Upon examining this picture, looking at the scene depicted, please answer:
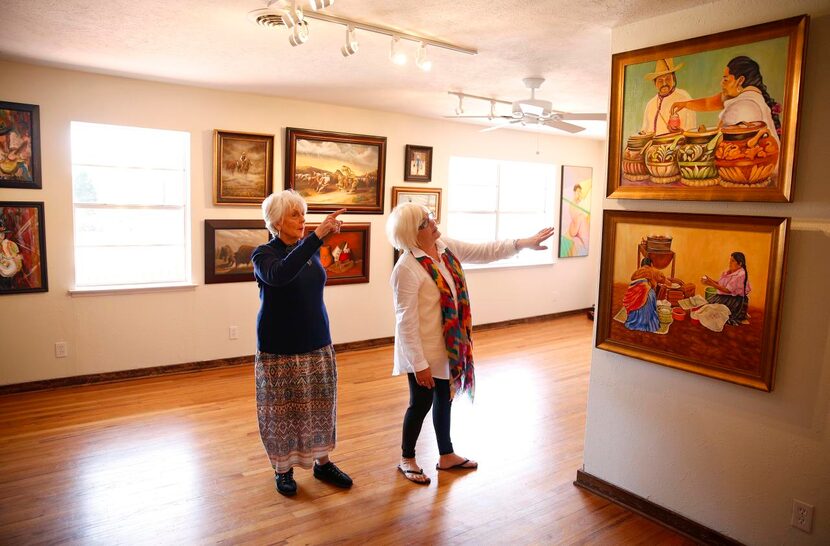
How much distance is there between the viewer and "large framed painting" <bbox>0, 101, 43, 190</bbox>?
162 inches

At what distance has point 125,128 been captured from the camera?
15.4ft

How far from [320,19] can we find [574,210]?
5.53m

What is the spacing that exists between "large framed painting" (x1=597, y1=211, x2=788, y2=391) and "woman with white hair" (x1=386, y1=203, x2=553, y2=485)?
1.49ft

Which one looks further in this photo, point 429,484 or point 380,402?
point 380,402

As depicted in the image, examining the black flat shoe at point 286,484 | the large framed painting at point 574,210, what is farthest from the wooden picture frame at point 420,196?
the black flat shoe at point 286,484

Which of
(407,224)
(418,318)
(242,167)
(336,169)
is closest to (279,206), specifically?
(407,224)

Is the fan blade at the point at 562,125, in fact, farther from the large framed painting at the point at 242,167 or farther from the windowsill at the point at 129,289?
the windowsill at the point at 129,289

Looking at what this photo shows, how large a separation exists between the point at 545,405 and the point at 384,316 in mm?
2256

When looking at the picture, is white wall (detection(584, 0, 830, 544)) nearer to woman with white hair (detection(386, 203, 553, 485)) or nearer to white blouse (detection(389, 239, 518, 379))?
woman with white hair (detection(386, 203, 553, 485))

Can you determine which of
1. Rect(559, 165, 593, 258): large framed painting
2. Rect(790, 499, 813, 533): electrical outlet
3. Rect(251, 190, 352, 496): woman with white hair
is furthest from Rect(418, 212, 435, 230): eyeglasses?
Rect(559, 165, 593, 258): large framed painting

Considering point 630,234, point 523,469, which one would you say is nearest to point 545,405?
point 523,469

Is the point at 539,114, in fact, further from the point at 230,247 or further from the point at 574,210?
the point at 574,210

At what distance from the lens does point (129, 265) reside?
191 inches

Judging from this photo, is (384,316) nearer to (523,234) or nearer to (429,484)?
(523,234)
